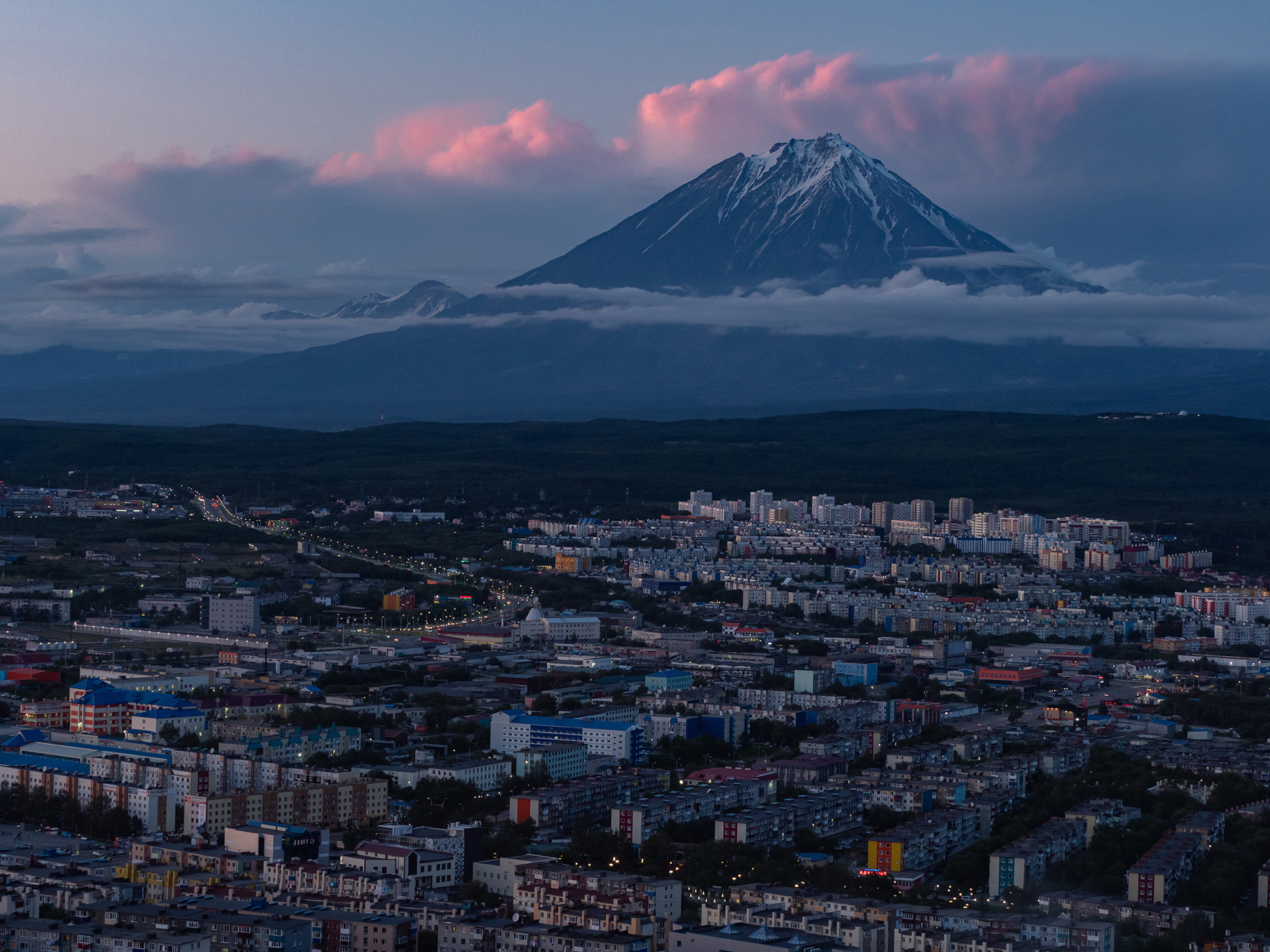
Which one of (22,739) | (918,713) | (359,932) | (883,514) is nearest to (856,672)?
(918,713)

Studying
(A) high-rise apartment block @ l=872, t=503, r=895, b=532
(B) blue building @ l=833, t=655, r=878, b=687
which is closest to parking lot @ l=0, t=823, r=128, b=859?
(B) blue building @ l=833, t=655, r=878, b=687

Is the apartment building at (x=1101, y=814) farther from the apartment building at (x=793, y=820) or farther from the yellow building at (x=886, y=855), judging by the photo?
the apartment building at (x=793, y=820)

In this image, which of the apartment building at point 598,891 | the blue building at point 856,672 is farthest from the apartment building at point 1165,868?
the blue building at point 856,672

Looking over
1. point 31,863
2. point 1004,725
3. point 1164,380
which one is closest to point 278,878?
point 31,863

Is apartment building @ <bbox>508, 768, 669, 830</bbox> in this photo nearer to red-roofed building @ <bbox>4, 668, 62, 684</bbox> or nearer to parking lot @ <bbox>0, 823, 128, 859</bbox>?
parking lot @ <bbox>0, 823, 128, 859</bbox>

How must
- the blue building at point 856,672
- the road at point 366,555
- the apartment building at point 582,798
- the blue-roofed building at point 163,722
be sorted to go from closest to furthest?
1. the apartment building at point 582,798
2. the blue-roofed building at point 163,722
3. the blue building at point 856,672
4. the road at point 366,555

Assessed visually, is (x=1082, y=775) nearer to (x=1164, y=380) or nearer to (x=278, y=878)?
(x=278, y=878)

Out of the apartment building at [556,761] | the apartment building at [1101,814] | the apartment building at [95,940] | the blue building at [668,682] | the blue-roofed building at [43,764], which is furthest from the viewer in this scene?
the blue building at [668,682]
